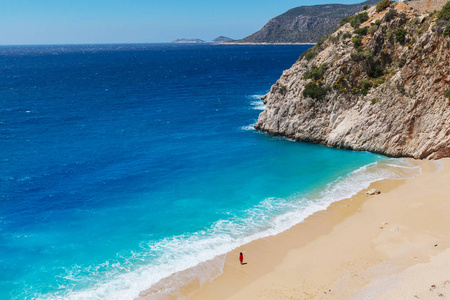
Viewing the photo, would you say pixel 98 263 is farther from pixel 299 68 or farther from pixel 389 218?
pixel 299 68

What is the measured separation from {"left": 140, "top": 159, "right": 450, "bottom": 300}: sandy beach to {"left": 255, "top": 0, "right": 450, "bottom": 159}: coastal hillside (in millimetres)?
10378

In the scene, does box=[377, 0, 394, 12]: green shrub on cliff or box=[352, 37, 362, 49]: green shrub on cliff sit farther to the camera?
box=[377, 0, 394, 12]: green shrub on cliff

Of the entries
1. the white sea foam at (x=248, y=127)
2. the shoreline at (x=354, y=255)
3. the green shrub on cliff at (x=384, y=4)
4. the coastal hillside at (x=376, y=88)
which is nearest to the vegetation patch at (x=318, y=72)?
the coastal hillside at (x=376, y=88)

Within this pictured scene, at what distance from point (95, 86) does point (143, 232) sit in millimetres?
84241

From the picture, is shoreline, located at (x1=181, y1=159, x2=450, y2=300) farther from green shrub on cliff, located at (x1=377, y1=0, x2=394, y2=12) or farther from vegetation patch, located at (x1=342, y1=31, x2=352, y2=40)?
green shrub on cliff, located at (x1=377, y1=0, x2=394, y2=12)

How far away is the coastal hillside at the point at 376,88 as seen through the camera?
40.6m

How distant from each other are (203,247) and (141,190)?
1218cm

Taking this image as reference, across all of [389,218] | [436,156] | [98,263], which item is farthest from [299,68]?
[98,263]

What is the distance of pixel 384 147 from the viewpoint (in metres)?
42.9

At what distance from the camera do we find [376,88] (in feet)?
150

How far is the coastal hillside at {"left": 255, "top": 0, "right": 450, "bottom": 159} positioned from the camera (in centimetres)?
4056

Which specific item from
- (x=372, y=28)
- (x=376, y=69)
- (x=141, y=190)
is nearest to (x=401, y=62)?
(x=376, y=69)

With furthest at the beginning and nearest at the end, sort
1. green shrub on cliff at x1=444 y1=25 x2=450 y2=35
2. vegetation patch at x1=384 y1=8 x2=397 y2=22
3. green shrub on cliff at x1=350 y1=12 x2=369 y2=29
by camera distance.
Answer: green shrub on cliff at x1=350 y1=12 x2=369 y2=29 → vegetation patch at x1=384 y1=8 x2=397 y2=22 → green shrub on cliff at x1=444 y1=25 x2=450 y2=35

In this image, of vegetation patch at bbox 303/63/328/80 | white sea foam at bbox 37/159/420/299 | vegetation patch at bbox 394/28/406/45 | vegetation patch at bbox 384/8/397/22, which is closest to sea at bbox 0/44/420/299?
white sea foam at bbox 37/159/420/299
